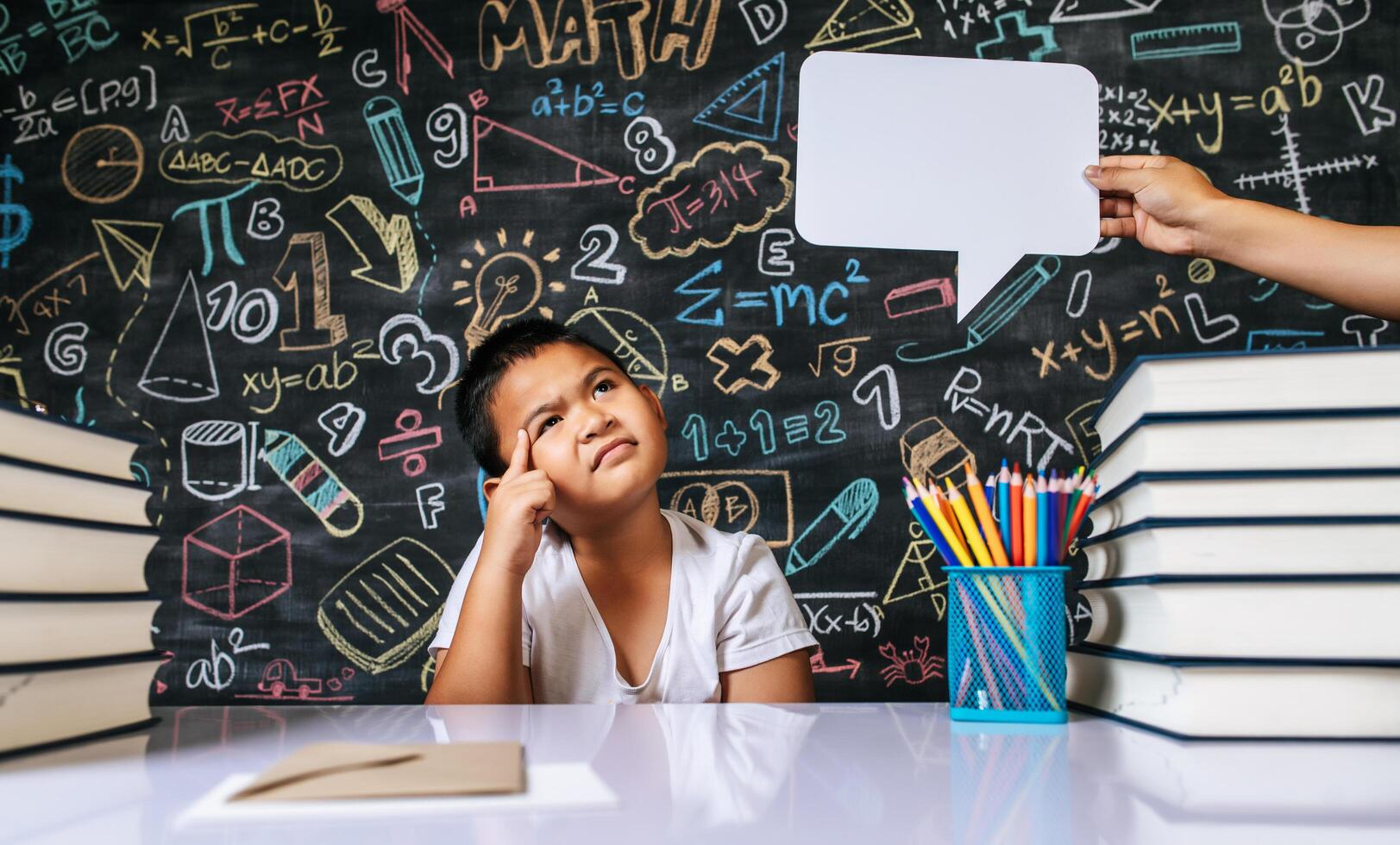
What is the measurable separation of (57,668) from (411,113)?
1.81 metres

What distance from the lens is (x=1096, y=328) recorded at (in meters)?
2.11

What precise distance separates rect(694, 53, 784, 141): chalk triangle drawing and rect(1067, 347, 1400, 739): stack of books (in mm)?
1626

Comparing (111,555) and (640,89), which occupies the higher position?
(640,89)

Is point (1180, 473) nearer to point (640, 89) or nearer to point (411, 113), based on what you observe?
point (640, 89)

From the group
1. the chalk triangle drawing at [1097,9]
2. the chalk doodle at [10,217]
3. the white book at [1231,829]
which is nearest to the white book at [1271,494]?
the white book at [1231,829]

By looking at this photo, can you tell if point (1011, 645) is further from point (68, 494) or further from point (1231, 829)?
point (68, 494)

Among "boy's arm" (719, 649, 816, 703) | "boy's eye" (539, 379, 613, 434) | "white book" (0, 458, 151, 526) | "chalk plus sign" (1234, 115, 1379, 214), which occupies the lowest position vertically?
"boy's arm" (719, 649, 816, 703)

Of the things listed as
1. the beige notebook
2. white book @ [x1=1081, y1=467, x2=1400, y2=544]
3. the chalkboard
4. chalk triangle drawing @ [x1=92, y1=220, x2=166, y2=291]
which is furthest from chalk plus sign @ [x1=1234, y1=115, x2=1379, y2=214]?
chalk triangle drawing @ [x1=92, y1=220, x2=166, y2=291]

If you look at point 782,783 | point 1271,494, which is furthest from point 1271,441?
point 782,783

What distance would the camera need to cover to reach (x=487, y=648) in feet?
4.01

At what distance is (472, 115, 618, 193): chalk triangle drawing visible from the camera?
2.18 meters

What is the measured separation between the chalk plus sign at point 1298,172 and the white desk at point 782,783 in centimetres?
176

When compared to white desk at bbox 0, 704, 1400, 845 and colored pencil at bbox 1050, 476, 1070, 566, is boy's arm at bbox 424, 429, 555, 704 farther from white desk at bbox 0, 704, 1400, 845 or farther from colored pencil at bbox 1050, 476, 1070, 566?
colored pencil at bbox 1050, 476, 1070, 566

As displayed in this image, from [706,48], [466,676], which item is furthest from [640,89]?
[466,676]
